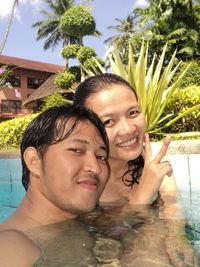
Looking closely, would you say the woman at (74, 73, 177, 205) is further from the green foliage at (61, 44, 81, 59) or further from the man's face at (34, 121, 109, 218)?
the green foliage at (61, 44, 81, 59)

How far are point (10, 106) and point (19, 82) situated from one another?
2.85 metres

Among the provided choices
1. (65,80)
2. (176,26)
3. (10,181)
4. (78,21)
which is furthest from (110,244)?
(176,26)

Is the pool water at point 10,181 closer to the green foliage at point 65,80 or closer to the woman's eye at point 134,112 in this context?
the woman's eye at point 134,112

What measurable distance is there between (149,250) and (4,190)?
4.28m

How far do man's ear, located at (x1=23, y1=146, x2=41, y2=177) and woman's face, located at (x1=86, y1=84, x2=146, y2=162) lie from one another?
67 centimetres

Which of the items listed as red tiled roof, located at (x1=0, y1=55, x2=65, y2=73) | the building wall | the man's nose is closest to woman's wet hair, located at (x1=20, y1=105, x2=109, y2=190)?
the man's nose

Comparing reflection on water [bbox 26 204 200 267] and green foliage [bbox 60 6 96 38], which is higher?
green foliage [bbox 60 6 96 38]

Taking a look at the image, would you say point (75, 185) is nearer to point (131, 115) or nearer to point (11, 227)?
point (11, 227)

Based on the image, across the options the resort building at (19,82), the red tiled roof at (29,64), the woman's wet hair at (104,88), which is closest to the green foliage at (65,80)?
the resort building at (19,82)

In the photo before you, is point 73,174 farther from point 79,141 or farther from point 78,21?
point 78,21

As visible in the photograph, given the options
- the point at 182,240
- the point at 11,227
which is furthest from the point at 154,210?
the point at 11,227

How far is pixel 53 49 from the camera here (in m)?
37.5

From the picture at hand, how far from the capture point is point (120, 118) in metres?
2.05

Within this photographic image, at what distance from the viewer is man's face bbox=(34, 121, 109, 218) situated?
134 cm
